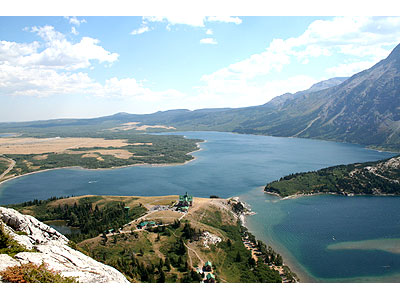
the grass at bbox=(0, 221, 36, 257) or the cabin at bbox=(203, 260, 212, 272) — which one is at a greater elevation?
the grass at bbox=(0, 221, 36, 257)

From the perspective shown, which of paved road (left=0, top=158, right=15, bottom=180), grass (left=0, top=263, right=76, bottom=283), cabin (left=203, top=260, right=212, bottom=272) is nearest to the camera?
grass (left=0, top=263, right=76, bottom=283)

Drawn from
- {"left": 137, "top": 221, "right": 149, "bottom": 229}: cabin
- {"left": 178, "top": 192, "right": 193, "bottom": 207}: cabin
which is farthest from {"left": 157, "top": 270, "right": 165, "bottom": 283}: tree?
{"left": 178, "top": 192, "right": 193, "bottom": 207}: cabin

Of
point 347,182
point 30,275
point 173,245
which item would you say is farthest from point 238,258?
point 347,182

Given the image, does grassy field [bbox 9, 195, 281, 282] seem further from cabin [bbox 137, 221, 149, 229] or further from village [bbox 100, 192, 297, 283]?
cabin [bbox 137, 221, 149, 229]

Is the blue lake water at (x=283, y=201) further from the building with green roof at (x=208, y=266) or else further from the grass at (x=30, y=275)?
the grass at (x=30, y=275)

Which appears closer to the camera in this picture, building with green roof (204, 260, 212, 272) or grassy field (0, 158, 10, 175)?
building with green roof (204, 260, 212, 272)

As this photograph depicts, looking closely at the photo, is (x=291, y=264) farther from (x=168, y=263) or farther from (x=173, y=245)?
(x=168, y=263)

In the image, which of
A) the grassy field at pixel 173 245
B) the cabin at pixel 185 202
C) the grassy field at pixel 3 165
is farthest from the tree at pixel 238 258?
the grassy field at pixel 3 165
